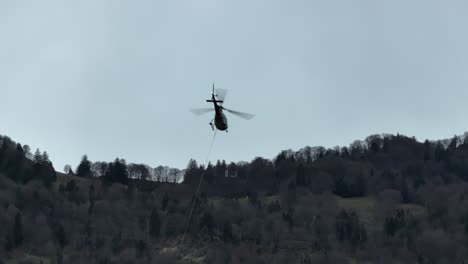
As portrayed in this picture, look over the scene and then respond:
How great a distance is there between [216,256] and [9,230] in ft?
147

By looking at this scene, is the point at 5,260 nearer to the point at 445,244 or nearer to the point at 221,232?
the point at 221,232

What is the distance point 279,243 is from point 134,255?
103 ft

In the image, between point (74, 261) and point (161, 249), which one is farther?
point (161, 249)

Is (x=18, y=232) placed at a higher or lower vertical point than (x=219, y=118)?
higher

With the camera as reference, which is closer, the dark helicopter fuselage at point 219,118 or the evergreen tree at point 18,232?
the dark helicopter fuselage at point 219,118

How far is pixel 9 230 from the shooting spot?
Answer: 18688 cm

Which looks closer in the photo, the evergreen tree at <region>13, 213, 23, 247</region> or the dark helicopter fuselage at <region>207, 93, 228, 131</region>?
the dark helicopter fuselage at <region>207, 93, 228, 131</region>

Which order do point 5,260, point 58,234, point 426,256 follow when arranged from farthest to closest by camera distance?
point 58,234 → point 426,256 → point 5,260

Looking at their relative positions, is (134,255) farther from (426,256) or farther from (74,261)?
(426,256)

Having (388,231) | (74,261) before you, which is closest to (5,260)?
(74,261)

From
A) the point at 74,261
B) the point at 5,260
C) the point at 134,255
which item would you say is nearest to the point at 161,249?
the point at 134,255

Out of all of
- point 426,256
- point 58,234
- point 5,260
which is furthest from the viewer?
point 58,234

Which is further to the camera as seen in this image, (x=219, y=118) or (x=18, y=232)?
(x=18, y=232)

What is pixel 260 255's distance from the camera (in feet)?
595
